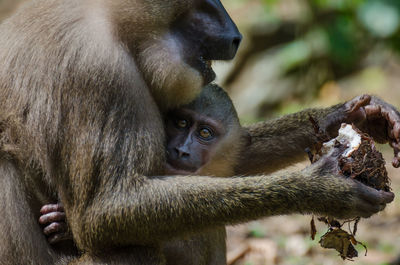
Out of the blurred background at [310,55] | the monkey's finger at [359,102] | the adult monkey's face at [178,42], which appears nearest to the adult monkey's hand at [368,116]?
the monkey's finger at [359,102]

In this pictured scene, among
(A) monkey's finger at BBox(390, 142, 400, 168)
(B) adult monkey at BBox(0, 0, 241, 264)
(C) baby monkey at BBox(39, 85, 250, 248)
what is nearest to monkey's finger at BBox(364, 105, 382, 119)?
(A) monkey's finger at BBox(390, 142, 400, 168)

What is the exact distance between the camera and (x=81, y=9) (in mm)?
4762

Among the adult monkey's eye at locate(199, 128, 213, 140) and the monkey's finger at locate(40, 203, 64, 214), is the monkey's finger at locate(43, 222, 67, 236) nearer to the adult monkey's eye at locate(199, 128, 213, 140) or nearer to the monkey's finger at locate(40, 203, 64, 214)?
the monkey's finger at locate(40, 203, 64, 214)

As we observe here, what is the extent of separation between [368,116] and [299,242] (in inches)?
104

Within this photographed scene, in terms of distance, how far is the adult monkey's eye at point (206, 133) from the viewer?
219 inches

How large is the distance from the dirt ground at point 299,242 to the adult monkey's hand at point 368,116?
5.67 ft

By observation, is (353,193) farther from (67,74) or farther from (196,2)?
(67,74)

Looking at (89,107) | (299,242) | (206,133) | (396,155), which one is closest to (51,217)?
(89,107)

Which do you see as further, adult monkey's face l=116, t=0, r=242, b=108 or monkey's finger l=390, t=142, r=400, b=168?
monkey's finger l=390, t=142, r=400, b=168

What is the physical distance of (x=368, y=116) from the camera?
18.0 feet

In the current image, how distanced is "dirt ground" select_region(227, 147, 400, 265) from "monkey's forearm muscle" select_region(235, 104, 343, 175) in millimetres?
983

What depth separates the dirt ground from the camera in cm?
731

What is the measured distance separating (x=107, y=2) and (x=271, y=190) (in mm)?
1773

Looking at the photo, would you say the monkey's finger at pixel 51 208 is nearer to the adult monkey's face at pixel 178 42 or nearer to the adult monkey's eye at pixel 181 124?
the adult monkey's face at pixel 178 42
